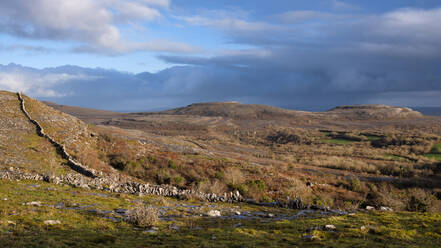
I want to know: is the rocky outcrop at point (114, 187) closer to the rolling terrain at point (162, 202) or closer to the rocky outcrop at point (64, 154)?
the rolling terrain at point (162, 202)

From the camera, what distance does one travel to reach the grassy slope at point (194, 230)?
9797 millimetres

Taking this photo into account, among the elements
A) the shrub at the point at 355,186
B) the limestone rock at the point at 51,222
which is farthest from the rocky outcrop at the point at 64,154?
the shrub at the point at 355,186

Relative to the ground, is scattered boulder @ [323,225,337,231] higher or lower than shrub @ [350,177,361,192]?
higher

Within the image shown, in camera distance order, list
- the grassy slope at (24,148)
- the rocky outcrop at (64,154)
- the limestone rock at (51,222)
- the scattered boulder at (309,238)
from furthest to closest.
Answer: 1. the rocky outcrop at (64,154)
2. the grassy slope at (24,148)
3. the limestone rock at (51,222)
4. the scattered boulder at (309,238)

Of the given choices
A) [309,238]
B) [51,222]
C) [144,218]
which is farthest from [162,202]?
[309,238]

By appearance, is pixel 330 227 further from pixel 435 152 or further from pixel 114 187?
pixel 435 152

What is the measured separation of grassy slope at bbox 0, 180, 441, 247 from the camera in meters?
9.80

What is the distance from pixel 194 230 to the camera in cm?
1222

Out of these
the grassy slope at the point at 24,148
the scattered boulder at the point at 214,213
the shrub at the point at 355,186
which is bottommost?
the shrub at the point at 355,186

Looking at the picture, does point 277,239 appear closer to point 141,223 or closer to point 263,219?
point 263,219

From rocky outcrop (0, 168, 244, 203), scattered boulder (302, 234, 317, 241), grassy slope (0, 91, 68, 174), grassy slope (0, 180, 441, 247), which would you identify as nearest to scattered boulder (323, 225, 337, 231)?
grassy slope (0, 180, 441, 247)

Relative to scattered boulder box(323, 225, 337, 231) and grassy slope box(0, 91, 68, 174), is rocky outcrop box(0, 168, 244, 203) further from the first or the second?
scattered boulder box(323, 225, 337, 231)

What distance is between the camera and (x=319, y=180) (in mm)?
35938

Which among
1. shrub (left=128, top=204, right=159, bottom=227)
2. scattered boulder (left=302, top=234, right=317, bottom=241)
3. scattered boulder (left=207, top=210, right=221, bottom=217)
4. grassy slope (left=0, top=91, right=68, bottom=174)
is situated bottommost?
scattered boulder (left=207, top=210, right=221, bottom=217)
